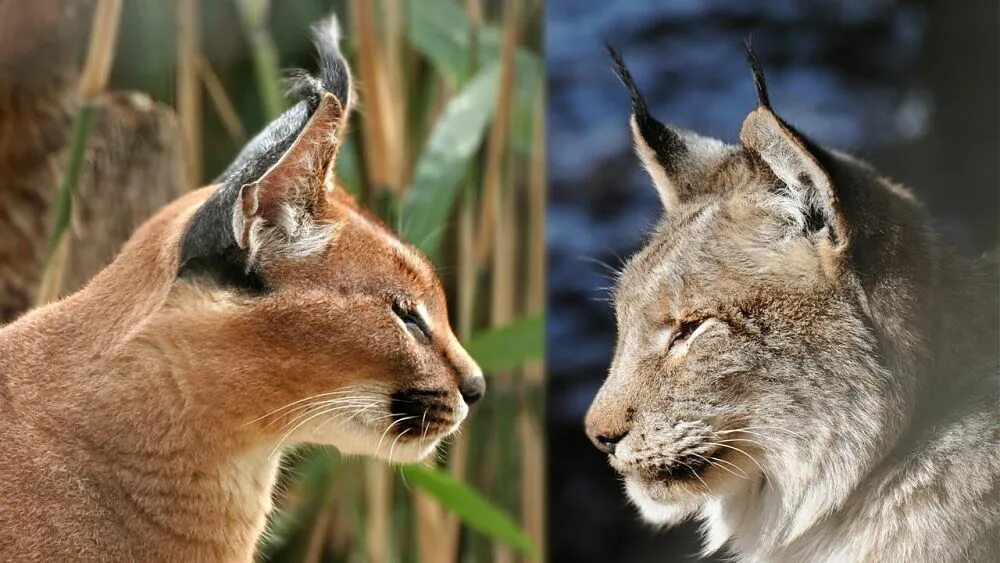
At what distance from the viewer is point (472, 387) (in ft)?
3.83

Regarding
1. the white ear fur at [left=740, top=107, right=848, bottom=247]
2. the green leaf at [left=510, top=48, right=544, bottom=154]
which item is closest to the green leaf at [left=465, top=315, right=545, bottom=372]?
the green leaf at [left=510, top=48, right=544, bottom=154]

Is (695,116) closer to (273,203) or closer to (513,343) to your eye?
(273,203)

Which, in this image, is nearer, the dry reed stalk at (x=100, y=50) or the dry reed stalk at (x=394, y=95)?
the dry reed stalk at (x=100, y=50)

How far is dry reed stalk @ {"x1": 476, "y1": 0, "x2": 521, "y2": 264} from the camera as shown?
163 centimetres

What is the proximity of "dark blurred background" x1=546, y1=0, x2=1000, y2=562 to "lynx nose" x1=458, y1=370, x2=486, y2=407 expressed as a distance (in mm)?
214

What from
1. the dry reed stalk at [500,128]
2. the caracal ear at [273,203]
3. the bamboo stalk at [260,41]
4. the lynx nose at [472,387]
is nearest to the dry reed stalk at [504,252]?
the dry reed stalk at [500,128]

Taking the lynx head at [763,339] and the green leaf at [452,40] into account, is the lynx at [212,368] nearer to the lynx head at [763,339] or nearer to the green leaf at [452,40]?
the lynx head at [763,339]

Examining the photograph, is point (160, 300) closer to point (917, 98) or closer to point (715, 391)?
point (715, 391)

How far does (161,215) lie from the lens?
1165mm

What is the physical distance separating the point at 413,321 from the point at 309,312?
123mm

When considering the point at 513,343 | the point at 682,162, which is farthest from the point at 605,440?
the point at 513,343

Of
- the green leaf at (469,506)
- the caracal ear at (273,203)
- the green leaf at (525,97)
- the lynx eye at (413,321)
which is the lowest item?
the green leaf at (469,506)

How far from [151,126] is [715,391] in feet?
2.65

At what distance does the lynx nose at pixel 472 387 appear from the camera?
116cm
